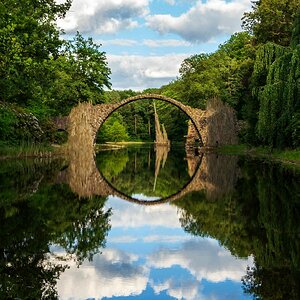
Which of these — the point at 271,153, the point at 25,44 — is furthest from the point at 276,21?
the point at 25,44

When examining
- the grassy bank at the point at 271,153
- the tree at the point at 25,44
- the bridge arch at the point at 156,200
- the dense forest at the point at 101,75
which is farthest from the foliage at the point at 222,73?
the bridge arch at the point at 156,200

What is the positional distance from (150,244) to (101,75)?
35899mm

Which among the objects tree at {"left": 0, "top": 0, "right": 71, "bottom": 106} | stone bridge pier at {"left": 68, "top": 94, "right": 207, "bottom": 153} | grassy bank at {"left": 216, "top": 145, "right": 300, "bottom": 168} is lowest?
grassy bank at {"left": 216, "top": 145, "right": 300, "bottom": 168}

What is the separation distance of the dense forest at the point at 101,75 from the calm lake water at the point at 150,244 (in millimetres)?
10450

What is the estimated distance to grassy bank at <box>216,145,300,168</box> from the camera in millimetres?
21844

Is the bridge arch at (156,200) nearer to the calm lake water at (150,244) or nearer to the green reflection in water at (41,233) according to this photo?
the calm lake water at (150,244)

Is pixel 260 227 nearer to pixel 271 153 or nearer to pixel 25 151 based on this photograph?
pixel 25 151

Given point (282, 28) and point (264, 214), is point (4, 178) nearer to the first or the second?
point (264, 214)

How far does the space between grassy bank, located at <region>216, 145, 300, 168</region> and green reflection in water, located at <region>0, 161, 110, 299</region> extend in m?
12.9

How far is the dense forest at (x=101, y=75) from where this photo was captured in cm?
2162

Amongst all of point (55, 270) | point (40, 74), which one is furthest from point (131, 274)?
point (40, 74)

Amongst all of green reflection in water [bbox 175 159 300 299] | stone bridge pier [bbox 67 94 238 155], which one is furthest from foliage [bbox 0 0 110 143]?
green reflection in water [bbox 175 159 300 299]

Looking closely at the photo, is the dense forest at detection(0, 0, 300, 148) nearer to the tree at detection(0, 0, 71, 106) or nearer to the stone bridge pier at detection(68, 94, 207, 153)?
the tree at detection(0, 0, 71, 106)

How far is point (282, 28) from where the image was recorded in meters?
36.7
